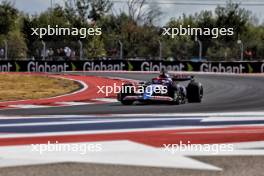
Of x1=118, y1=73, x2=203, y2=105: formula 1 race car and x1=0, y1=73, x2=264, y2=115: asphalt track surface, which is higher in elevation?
x1=118, y1=73, x2=203, y2=105: formula 1 race car

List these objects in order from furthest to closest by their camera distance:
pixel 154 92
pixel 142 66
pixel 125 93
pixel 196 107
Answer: pixel 142 66 → pixel 125 93 → pixel 154 92 → pixel 196 107

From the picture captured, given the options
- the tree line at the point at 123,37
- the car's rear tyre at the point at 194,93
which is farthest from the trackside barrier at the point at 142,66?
the car's rear tyre at the point at 194,93

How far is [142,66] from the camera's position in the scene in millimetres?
31625

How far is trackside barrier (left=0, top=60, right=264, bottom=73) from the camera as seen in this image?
101 feet

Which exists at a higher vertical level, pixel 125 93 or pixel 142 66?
pixel 125 93

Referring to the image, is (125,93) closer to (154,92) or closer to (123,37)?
(154,92)

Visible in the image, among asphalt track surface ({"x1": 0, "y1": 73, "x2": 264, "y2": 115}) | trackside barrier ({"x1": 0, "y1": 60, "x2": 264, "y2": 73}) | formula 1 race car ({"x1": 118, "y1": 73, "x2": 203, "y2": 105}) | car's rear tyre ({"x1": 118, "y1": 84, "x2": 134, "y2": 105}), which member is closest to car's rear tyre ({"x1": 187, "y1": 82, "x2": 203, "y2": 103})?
asphalt track surface ({"x1": 0, "y1": 73, "x2": 264, "y2": 115})

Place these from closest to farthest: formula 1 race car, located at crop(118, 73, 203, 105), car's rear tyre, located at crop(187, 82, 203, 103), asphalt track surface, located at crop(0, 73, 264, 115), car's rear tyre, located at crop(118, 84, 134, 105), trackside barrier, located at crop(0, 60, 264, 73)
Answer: asphalt track surface, located at crop(0, 73, 264, 115) < formula 1 race car, located at crop(118, 73, 203, 105) < car's rear tyre, located at crop(118, 84, 134, 105) < car's rear tyre, located at crop(187, 82, 203, 103) < trackside barrier, located at crop(0, 60, 264, 73)

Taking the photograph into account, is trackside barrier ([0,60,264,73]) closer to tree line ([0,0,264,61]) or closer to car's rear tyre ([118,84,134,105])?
tree line ([0,0,264,61])

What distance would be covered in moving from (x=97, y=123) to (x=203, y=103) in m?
5.67

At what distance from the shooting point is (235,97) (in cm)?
1670

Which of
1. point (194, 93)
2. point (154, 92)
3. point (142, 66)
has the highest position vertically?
point (154, 92)

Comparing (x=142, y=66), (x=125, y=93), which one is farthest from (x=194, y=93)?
(x=142, y=66)

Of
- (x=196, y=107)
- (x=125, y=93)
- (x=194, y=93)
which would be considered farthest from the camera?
(x=194, y=93)
